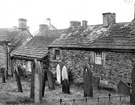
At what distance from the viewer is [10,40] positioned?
1119 inches

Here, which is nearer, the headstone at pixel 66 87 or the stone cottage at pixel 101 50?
the headstone at pixel 66 87

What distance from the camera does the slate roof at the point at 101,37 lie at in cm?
1677

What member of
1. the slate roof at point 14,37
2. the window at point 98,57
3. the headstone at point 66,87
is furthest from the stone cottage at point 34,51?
the headstone at point 66,87

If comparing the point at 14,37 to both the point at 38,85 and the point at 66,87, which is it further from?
the point at 38,85

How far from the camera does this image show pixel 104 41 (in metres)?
18.1

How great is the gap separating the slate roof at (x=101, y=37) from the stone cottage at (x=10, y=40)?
8.71 metres

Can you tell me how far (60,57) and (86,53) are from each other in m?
3.55

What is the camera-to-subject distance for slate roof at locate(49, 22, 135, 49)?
16.8 meters

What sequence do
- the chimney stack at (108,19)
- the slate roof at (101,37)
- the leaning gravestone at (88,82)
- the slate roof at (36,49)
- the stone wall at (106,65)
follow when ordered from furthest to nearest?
the slate roof at (36,49) < the chimney stack at (108,19) < the slate roof at (101,37) < the stone wall at (106,65) < the leaning gravestone at (88,82)

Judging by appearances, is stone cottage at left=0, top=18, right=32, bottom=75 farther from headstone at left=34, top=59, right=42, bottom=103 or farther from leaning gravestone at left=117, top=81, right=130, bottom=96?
leaning gravestone at left=117, top=81, right=130, bottom=96

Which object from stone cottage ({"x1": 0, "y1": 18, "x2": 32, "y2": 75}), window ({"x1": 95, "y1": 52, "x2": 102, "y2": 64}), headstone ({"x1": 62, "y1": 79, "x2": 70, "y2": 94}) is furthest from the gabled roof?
headstone ({"x1": 62, "y1": 79, "x2": 70, "y2": 94})

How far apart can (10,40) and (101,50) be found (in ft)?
51.6

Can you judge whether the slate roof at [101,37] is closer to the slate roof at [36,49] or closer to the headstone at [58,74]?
the slate roof at [36,49]

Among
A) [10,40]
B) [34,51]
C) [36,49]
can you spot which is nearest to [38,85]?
[34,51]
